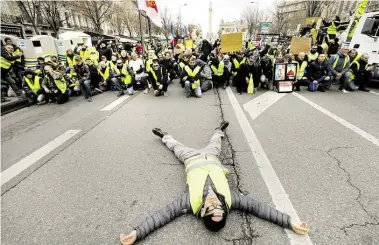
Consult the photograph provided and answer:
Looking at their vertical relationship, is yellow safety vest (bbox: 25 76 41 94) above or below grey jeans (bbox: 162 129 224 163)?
above

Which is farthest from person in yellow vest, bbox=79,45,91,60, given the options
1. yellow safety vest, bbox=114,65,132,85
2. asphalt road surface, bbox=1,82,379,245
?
asphalt road surface, bbox=1,82,379,245

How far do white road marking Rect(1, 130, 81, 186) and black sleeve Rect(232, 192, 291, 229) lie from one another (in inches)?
140

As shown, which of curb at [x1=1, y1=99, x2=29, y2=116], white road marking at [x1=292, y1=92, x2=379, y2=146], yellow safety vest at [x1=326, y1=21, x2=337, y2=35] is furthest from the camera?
yellow safety vest at [x1=326, y1=21, x2=337, y2=35]

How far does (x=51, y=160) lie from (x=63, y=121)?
2392 millimetres

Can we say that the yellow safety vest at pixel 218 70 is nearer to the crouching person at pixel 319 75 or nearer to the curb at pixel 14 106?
the crouching person at pixel 319 75

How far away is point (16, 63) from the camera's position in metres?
8.92

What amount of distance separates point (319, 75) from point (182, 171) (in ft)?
22.8

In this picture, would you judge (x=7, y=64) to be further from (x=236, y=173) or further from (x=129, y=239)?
(x=236, y=173)

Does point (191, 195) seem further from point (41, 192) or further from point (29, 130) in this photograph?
point (29, 130)

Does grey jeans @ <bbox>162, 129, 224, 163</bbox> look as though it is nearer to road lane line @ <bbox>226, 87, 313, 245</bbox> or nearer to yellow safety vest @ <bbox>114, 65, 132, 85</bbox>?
road lane line @ <bbox>226, 87, 313, 245</bbox>

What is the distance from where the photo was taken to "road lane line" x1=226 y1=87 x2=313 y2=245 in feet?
7.23

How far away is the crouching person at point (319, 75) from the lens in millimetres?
7762

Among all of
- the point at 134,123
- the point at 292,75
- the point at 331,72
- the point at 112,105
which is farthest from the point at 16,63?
the point at 331,72

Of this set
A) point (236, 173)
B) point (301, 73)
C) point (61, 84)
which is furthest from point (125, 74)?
point (236, 173)
